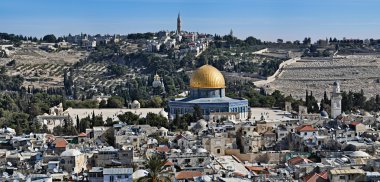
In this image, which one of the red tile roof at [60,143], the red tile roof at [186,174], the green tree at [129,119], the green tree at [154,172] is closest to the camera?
the green tree at [154,172]

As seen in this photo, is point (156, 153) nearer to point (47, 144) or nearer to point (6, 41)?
point (47, 144)

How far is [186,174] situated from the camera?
827 inches

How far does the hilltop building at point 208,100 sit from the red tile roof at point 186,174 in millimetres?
17900

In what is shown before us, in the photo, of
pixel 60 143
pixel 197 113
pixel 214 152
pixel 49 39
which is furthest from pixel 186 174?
pixel 49 39

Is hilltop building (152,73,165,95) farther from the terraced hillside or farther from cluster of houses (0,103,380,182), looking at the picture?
cluster of houses (0,103,380,182)

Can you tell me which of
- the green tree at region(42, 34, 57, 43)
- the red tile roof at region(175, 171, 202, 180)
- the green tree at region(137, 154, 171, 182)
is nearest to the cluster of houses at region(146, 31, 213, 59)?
the green tree at region(42, 34, 57, 43)

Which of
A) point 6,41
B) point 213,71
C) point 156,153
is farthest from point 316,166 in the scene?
point 6,41

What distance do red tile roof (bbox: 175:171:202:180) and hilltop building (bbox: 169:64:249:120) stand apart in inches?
705

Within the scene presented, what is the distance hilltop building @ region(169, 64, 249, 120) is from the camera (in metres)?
39.4

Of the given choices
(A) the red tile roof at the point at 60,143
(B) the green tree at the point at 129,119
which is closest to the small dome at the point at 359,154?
(A) the red tile roof at the point at 60,143

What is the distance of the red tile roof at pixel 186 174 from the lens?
20594mm

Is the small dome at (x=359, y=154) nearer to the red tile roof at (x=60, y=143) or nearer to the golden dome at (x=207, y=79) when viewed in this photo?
the red tile roof at (x=60, y=143)

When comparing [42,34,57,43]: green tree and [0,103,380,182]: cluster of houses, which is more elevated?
[42,34,57,43]: green tree

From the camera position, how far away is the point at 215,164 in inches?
968
